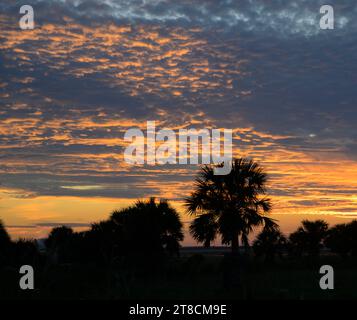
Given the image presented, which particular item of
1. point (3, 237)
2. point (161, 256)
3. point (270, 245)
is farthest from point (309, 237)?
point (3, 237)

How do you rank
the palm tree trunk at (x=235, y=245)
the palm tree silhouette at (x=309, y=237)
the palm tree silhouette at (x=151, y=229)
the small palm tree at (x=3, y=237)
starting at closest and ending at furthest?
the palm tree trunk at (x=235, y=245), the small palm tree at (x=3, y=237), the palm tree silhouette at (x=151, y=229), the palm tree silhouette at (x=309, y=237)

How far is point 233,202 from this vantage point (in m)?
28.6

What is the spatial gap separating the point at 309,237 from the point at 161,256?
30402 millimetres

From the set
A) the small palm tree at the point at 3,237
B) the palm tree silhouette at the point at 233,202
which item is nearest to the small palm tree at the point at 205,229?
the palm tree silhouette at the point at 233,202

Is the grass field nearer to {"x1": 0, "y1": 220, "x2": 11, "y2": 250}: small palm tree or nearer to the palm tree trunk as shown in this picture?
the palm tree trunk

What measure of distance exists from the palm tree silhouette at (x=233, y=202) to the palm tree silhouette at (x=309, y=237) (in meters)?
34.9

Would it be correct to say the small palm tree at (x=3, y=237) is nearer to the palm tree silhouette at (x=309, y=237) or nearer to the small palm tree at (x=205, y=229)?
the small palm tree at (x=205, y=229)

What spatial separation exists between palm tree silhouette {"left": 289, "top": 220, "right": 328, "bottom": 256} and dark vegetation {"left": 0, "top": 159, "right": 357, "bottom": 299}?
17197 mm

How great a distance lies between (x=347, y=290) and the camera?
2680cm

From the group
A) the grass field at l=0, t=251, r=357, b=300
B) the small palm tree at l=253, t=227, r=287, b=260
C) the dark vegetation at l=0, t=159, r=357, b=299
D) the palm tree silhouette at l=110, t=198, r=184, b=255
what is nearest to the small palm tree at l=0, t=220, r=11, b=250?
the dark vegetation at l=0, t=159, r=357, b=299

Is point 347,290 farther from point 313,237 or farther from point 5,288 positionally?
point 313,237

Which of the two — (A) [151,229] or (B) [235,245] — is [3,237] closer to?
(A) [151,229]

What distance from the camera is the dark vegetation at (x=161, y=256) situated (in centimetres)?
2394
